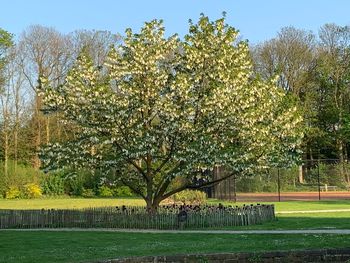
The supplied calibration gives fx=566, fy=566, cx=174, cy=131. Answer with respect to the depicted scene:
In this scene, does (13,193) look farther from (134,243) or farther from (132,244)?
(132,244)

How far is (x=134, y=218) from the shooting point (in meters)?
22.6

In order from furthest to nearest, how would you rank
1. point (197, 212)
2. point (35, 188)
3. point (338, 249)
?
point (35, 188) < point (197, 212) < point (338, 249)

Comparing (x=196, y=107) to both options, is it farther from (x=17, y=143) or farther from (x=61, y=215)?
(x=17, y=143)

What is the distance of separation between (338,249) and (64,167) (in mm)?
14305

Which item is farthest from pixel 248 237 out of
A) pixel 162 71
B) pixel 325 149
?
pixel 325 149

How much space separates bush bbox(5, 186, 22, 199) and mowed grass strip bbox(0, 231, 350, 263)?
35672 millimetres

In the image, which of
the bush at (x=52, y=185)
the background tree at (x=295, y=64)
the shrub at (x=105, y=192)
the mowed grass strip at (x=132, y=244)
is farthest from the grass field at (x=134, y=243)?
the background tree at (x=295, y=64)

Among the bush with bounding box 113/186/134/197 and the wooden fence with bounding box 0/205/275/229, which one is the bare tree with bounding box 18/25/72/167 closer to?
the bush with bounding box 113/186/134/197

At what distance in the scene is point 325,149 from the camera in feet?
224

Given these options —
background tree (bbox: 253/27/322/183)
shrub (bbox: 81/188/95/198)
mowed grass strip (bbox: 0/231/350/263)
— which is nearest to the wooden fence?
mowed grass strip (bbox: 0/231/350/263)

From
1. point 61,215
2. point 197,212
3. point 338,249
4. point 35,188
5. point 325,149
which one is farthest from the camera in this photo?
point 325,149

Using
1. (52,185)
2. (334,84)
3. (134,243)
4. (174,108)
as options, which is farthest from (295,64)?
(134,243)

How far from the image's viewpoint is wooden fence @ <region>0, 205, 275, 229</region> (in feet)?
72.3

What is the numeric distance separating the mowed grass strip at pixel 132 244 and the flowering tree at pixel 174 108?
466cm
